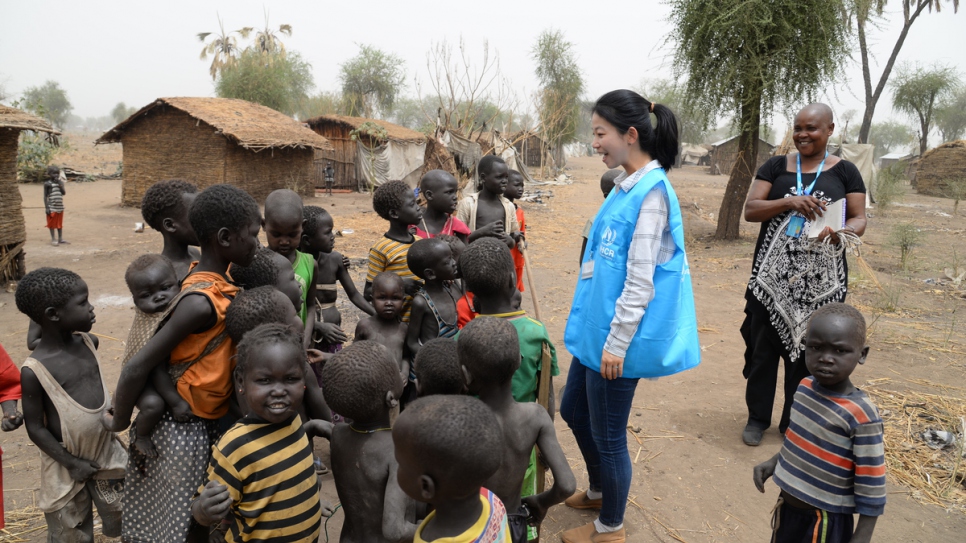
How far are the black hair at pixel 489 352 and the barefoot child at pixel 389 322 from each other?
973mm

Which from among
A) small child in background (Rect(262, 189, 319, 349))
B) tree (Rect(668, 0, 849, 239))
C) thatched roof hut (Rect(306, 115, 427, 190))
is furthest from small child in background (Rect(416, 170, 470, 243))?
thatched roof hut (Rect(306, 115, 427, 190))

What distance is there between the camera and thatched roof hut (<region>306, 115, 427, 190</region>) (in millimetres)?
20750

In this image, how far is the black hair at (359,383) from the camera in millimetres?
1790

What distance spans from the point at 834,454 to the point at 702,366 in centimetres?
327

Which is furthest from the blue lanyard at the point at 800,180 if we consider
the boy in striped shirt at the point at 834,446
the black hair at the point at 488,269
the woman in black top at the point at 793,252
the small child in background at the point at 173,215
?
the small child in background at the point at 173,215

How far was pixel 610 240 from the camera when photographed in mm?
2328

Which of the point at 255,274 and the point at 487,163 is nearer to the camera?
the point at 255,274

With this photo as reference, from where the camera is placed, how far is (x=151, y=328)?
2.14 m

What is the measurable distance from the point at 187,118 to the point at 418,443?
54.4 feet

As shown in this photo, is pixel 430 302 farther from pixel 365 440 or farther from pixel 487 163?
pixel 487 163

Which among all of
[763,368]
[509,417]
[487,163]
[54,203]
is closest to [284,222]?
[509,417]

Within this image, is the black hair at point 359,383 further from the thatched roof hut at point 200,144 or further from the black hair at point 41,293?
the thatched roof hut at point 200,144

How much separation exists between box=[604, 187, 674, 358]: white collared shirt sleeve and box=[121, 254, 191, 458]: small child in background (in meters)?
1.60

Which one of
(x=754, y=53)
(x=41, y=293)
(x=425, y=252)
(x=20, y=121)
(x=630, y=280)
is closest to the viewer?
(x=41, y=293)
